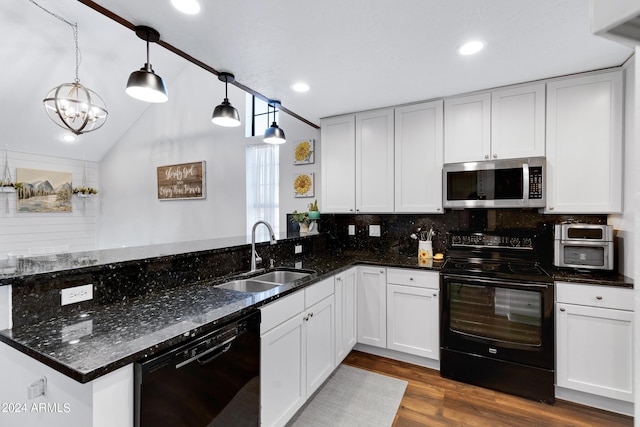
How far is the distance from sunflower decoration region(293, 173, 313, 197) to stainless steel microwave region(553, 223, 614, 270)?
2.51 m

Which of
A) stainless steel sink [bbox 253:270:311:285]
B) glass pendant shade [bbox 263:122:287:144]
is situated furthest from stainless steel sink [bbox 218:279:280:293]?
glass pendant shade [bbox 263:122:287:144]

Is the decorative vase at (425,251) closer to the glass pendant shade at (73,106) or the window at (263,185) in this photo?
the window at (263,185)

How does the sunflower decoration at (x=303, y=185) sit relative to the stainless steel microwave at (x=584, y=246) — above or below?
above

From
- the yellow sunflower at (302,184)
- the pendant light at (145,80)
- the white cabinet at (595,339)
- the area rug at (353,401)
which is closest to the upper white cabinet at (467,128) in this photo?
the white cabinet at (595,339)

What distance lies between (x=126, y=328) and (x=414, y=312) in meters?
2.22

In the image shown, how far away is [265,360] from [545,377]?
2.07 m

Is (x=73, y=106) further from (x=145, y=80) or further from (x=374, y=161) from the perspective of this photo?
(x=374, y=161)

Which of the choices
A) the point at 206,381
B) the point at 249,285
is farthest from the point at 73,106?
the point at 206,381

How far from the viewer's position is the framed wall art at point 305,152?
12.4ft

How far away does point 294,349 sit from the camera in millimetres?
1930

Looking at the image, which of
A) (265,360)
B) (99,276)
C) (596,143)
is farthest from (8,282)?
(596,143)

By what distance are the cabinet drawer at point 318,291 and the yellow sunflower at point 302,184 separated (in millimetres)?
1663

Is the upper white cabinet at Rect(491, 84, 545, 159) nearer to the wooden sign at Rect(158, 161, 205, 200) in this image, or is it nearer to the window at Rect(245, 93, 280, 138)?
the window at Rect(245, 93, 280, 138)

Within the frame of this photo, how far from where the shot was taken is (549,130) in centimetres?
244
